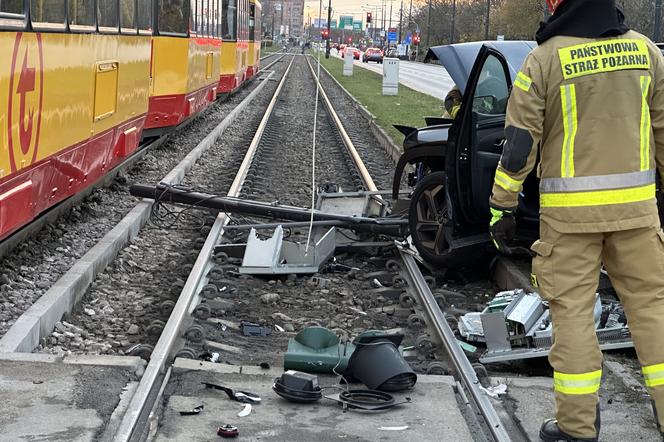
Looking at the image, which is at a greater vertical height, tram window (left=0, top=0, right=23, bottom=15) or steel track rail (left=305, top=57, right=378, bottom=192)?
tram window (left=0, top=0, right=23, bottom=15)

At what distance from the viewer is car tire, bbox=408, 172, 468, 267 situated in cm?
848

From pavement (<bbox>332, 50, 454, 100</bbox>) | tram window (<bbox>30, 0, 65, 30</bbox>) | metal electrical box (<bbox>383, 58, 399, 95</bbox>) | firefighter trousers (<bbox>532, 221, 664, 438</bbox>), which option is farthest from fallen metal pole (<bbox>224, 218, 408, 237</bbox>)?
metal electrical box (<bbox>383, 58, 399, 95</bbox>)

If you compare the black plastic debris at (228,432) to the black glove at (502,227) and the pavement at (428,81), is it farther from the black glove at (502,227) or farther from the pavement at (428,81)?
the pavement at (428,81)

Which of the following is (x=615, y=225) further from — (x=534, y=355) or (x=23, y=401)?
(x=23, y=401)

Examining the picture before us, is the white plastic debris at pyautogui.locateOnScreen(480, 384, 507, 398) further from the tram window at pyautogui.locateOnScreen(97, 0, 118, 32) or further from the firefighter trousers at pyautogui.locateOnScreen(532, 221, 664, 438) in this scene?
the tram window at pyautogui.locateOnScreen(97, 0, 118, 32)

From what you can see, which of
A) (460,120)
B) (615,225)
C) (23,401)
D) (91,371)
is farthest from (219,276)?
(615,225)

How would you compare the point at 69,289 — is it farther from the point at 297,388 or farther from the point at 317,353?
the point at 297,388

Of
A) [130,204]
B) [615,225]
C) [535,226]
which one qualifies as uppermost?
[615,225]

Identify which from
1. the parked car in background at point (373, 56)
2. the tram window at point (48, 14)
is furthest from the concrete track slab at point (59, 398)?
the parked car in background at point (373, 56)

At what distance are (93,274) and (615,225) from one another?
4688 millimetres

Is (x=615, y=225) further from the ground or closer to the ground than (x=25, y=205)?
further from the ground

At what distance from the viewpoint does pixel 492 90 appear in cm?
802

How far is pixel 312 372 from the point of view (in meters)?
6.06

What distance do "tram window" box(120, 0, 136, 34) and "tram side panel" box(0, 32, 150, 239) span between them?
0.16 meters
